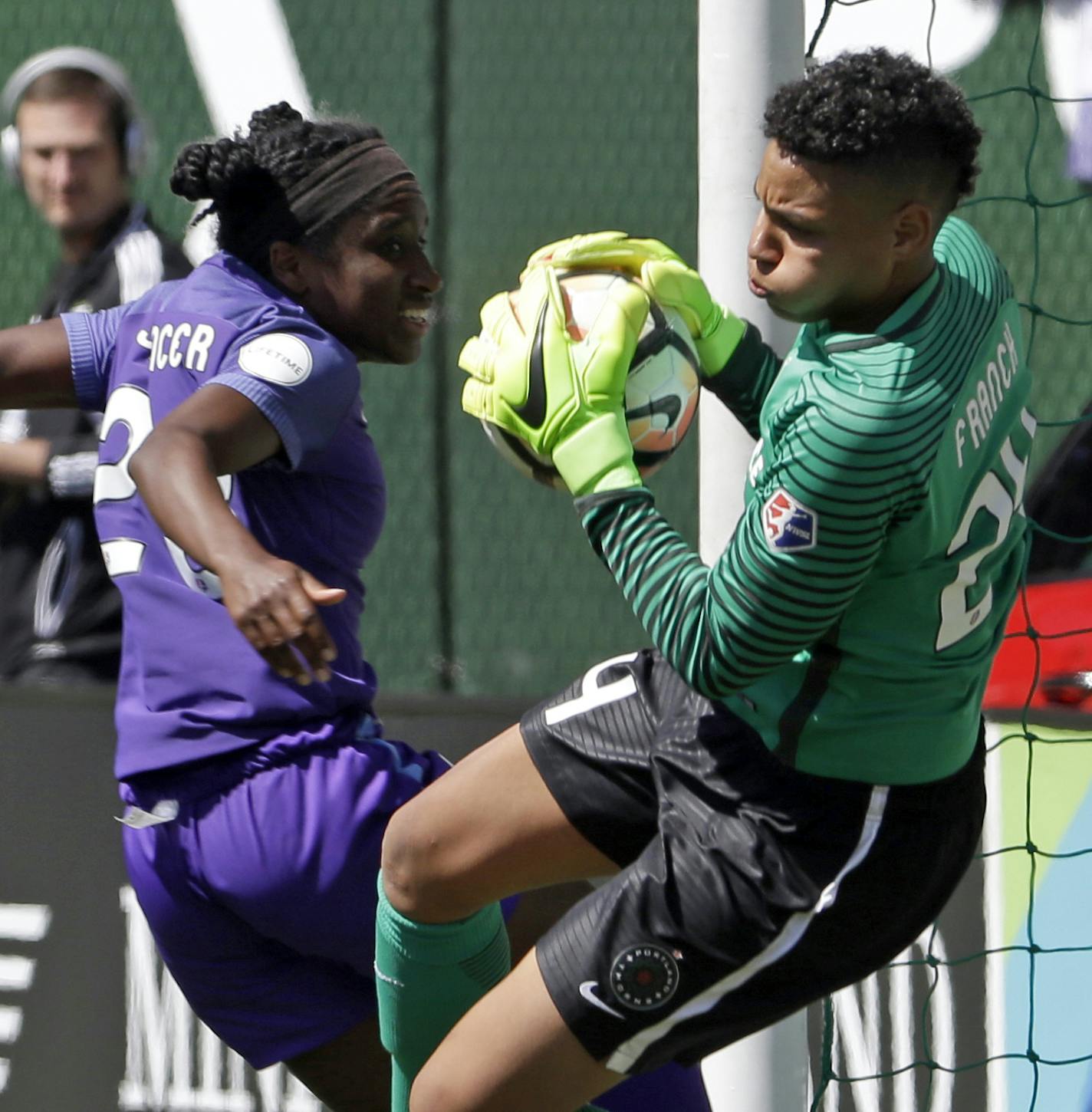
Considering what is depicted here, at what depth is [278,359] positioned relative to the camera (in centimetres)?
221

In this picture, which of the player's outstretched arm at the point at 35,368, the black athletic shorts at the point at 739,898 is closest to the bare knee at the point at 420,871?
the black athletic shorts at the point at 739,898

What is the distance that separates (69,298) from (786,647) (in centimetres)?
252

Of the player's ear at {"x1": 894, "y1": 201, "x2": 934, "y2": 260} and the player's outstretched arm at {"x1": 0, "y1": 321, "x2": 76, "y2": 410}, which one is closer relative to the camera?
the player's ear at {"x1": 894, "y1": 201, "x2": 934, "y2": 260}

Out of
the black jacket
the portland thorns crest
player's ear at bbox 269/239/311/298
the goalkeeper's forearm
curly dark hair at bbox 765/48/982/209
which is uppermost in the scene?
curly dark hair at bbox 765/48/982/209

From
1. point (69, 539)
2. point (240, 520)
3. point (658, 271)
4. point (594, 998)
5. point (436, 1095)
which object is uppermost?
point (658, 271)

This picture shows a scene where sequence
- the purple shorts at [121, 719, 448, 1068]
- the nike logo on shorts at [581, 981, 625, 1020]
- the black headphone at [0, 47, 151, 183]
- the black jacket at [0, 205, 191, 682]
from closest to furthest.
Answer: the nike logo on shorts at [581, 981, 625, 1020] → the purple shorts at [121, 719, 448, 1068] → the black jacket at [0, 205, 191, 682] → the black headphone at [0, 47, 151, 183]

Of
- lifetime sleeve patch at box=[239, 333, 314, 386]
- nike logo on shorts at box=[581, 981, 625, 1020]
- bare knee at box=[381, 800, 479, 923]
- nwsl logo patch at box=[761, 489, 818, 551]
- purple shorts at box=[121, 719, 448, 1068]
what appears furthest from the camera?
purple shorts at box=[121, 719, 448, 1068]

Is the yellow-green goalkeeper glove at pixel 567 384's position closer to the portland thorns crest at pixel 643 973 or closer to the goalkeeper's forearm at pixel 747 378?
the goalkeeper's forearm at pixel 747 378

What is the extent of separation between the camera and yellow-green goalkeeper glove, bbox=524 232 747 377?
2068 mm

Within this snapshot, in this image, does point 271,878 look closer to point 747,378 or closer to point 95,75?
point 747,378

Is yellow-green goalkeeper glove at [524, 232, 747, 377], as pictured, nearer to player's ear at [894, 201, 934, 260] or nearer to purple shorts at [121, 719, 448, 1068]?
player's ear at [894, 201, 934, 260]

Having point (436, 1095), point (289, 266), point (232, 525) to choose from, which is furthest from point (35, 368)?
point (436, 1095)

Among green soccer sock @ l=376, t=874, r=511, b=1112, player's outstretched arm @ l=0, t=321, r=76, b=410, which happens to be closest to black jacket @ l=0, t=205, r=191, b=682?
player's outstretched arm @ l=0, t=321, r=76, b=410

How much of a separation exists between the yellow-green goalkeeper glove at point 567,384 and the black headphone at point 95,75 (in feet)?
6.94
